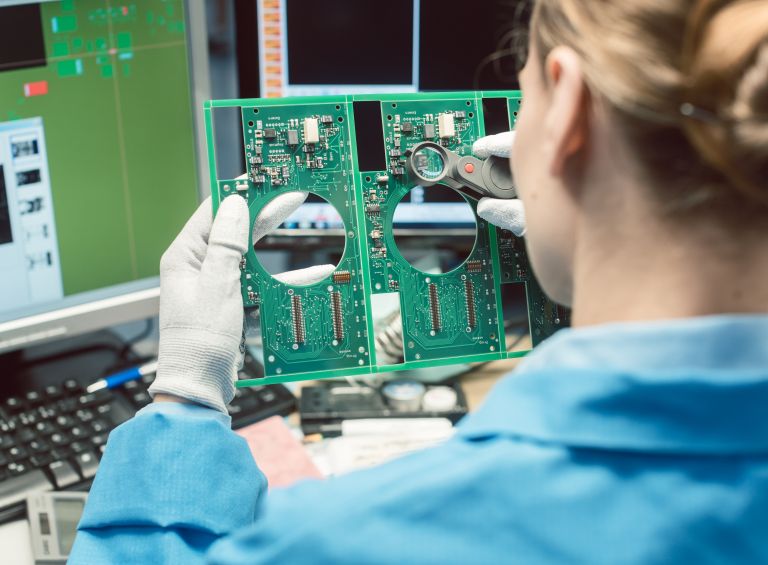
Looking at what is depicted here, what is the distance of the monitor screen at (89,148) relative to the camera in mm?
1009

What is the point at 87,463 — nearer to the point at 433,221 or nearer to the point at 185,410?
the point at 185,410

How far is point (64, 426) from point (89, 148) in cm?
34

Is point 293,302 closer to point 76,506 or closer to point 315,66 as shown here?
point 76,506

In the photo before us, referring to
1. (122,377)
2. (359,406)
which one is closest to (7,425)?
(122,377)

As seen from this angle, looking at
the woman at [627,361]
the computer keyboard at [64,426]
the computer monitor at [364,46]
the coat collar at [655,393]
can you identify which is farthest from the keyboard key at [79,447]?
the coat collar at [655,393]

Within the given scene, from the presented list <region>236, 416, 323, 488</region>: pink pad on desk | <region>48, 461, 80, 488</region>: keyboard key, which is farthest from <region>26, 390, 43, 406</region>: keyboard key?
<region>236, 416, 323, 488</region>: pink pad on desk

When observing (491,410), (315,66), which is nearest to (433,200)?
(315,66)

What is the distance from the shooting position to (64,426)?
102cm

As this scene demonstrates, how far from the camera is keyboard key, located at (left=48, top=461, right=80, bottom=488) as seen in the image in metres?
0.96

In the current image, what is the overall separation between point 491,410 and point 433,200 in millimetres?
718

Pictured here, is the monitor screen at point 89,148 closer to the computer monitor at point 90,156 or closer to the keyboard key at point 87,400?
the computer monitor at point 90,156

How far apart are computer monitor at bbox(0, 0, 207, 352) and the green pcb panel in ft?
0.83

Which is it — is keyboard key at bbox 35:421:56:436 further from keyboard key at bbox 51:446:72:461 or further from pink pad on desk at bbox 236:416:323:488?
pink pad on desk at bbox 236:416:323:488

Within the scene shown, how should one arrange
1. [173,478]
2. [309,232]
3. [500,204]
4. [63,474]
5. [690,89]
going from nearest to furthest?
[690,89] → [173,478] → [500,204] → [63,474] → [309,232]
